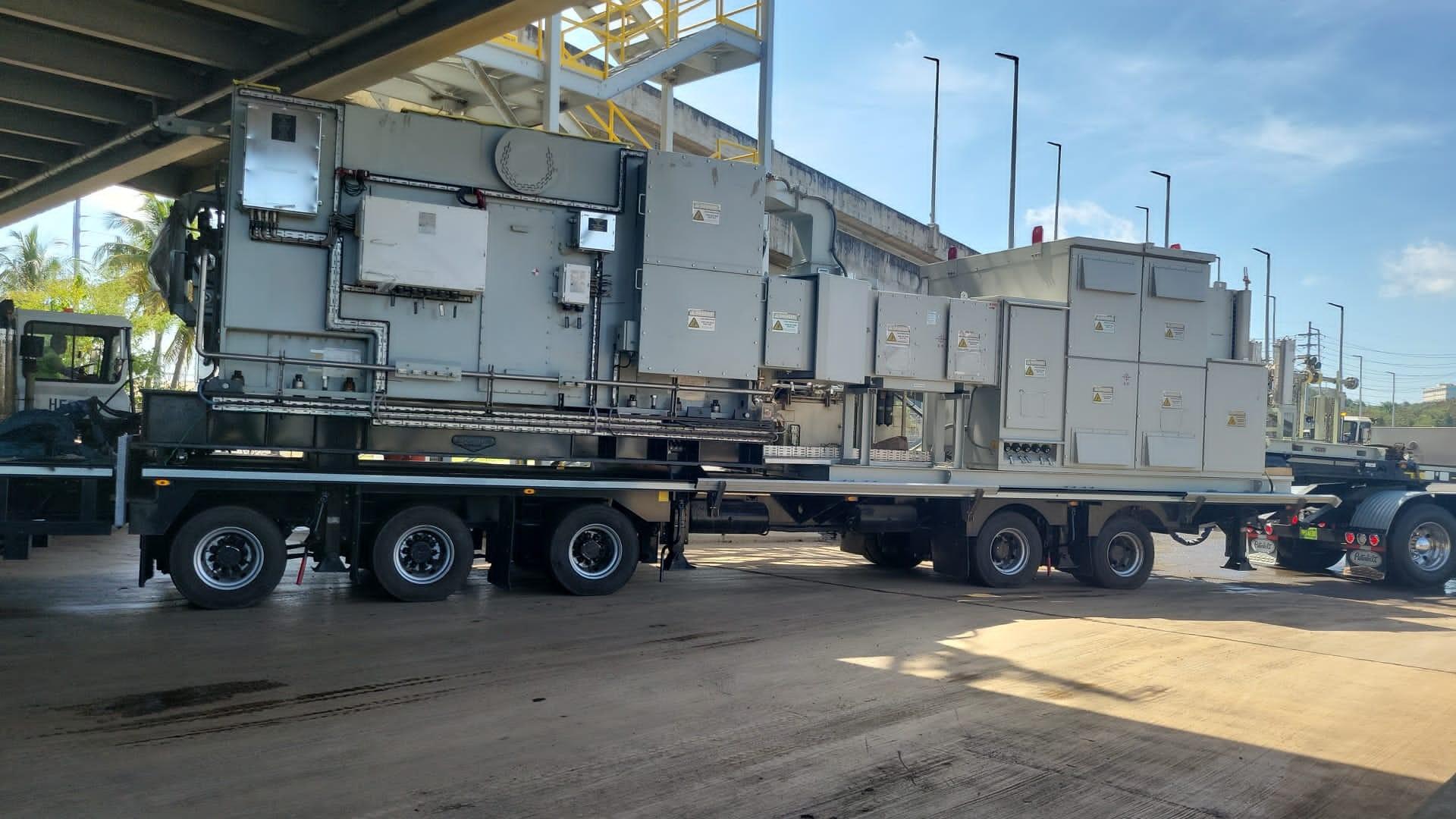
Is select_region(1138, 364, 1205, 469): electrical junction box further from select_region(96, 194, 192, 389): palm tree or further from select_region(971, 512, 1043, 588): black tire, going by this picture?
select_region(96, 194, 192, 389): palm tree

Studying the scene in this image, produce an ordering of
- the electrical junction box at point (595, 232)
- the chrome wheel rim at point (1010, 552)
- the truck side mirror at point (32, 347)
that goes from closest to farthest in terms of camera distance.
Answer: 1. the electrical junction box at point (595, 232)
2. the truck side mirror at point (32, 347)
3. the chrome wheel rim at point (1010, 552)

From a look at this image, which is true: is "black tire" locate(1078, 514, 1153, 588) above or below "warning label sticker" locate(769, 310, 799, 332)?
below

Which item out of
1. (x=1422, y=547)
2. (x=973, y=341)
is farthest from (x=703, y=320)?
(x=1422, y=547)

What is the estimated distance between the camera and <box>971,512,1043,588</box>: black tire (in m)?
13.9

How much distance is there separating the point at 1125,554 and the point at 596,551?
7.76 m

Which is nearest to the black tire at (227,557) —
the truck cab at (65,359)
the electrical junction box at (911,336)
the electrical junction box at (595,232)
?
the electrical junction box at (595,232)

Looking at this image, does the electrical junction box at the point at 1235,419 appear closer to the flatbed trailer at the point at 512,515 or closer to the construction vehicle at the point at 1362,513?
the flatbed trailer at the point at 512,515

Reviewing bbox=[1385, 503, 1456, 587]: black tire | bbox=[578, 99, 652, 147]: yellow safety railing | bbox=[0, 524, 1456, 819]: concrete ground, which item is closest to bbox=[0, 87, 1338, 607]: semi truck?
bbox=[0, 524, 1456, 819]: concrete ground

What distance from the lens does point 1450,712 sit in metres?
7.82

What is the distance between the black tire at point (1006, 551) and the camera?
13.9 m

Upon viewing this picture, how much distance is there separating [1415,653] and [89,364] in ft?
54.3

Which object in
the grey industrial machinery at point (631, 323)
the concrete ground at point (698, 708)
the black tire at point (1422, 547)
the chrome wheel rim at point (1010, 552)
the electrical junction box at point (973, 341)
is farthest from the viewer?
the black tire at point (1422, 547)

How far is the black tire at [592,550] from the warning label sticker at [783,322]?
2844 millimetres

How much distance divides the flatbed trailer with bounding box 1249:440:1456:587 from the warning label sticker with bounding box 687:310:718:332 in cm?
992
